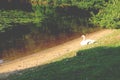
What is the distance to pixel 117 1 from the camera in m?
37.2

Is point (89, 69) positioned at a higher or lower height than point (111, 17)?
higher

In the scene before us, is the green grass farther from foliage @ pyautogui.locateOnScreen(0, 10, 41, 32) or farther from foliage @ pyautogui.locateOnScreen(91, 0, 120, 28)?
foliage @ pyautogui.locateOnScreen(0, 10, 41, 32)

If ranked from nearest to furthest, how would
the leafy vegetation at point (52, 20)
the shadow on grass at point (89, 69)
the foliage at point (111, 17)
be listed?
the shadow on grass at point (89, 69), the foliage at point (111, 17), the leafy vegetation at point (52, 20)

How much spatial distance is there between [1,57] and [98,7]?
793 inches

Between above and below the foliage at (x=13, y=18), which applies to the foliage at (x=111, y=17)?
above

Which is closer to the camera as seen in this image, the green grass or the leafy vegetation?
the green grass

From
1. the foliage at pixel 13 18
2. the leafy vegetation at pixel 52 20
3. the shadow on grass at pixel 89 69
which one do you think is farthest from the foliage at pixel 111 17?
the shadow on grass at pixel 89 69

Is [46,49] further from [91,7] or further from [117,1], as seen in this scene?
[91,7]

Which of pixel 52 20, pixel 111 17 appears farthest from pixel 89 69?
pixel 52 20

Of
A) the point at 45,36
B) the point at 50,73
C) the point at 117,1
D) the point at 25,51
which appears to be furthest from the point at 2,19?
the point at 50,73

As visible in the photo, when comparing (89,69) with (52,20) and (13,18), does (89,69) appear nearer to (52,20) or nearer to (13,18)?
(52,20)

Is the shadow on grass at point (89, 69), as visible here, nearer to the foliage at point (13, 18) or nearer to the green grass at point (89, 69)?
the green grass at point (89, 69)

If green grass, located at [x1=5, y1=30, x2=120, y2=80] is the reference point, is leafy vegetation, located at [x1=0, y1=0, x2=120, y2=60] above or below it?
below

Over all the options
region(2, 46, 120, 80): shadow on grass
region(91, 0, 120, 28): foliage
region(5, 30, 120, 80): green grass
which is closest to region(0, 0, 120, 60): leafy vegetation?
region(91, 0, 120, 28): foliage
